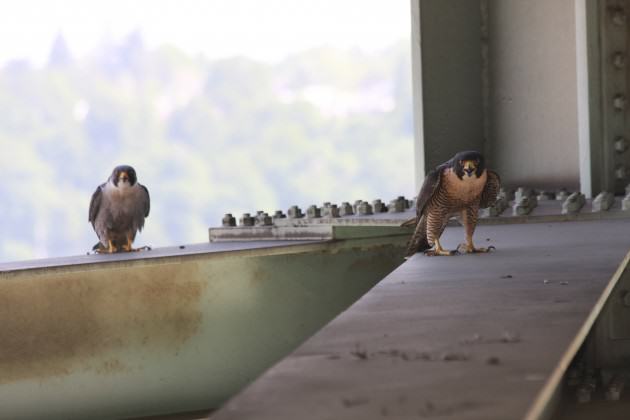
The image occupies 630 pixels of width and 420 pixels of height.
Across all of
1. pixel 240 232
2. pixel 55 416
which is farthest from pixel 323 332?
pixel 240 232

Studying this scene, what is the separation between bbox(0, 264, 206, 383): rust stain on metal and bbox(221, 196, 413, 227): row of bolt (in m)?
0.93

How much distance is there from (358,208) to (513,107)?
1692 mm

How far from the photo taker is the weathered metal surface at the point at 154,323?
18.0 ft

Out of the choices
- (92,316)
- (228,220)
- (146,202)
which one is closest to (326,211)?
(228,220)

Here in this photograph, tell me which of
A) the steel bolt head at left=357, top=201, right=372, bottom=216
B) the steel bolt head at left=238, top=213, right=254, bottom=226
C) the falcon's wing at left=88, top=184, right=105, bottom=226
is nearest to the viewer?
the steel bolt head at left=238, top=213, right=254, bottom=226

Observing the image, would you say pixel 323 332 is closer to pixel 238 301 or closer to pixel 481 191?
pixel 481 191

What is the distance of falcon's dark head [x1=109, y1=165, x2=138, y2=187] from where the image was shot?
6.78 m

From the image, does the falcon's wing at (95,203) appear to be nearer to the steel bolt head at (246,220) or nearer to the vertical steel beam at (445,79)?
the steel bolt head at (246,220)

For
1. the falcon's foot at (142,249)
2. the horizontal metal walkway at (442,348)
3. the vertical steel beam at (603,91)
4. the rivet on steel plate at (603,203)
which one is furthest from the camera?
the vertical steel beam at (603,91)

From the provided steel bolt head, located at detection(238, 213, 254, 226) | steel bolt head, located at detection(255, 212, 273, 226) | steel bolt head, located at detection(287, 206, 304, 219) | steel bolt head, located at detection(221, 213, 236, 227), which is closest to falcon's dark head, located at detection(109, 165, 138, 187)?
steel bolt head, located at detection(221, 213, 236, 227)

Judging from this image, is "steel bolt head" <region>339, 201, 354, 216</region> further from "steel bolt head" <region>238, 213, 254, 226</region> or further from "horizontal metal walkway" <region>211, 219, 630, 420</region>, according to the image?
"horizontal metal walkway" <region>211, 219, 630, 420</region>

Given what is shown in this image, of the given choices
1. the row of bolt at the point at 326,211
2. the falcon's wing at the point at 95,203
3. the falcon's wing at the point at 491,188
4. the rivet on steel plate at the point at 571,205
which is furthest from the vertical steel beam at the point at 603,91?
the falcon's wing at the point at 95,203

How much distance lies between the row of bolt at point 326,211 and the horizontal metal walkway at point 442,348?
2.77m

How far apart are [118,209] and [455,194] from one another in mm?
3144
